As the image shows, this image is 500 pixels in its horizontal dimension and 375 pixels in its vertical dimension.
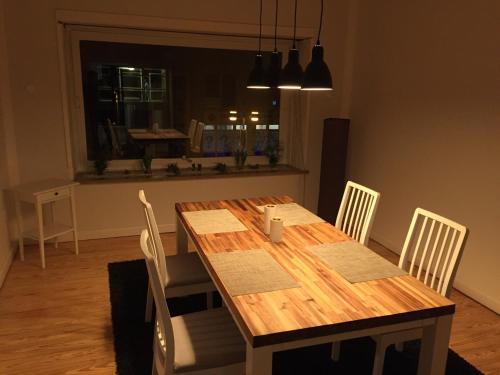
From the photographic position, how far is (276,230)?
2.14 m

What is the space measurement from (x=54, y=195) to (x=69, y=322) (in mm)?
1189

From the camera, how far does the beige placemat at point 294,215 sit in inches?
97.5

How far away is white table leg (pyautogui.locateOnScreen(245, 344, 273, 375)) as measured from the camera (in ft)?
4.37

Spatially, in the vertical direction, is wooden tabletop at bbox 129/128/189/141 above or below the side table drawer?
above

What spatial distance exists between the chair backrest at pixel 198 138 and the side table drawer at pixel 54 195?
1.43 m

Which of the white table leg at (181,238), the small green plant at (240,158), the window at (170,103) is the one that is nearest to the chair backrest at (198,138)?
the window at (170,103)

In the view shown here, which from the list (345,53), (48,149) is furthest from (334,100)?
(48,149)

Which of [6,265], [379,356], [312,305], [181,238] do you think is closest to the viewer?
[312,305]

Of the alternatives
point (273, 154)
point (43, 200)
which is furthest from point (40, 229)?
point (273, 154)

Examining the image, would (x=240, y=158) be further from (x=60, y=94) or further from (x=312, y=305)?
(x=312, y=305)

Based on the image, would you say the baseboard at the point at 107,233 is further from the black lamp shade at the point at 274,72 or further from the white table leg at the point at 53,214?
the black lamp shade at the point at 274,72

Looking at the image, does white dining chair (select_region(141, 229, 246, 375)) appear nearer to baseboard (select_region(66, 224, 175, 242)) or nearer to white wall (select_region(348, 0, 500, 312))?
white wall (select_region(348, 0, 500, 312))

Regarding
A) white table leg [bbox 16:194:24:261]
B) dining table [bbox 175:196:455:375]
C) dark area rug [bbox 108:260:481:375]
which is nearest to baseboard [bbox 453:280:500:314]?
dark area rug [bbox 108:260:481:375]

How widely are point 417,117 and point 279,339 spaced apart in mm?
2729
